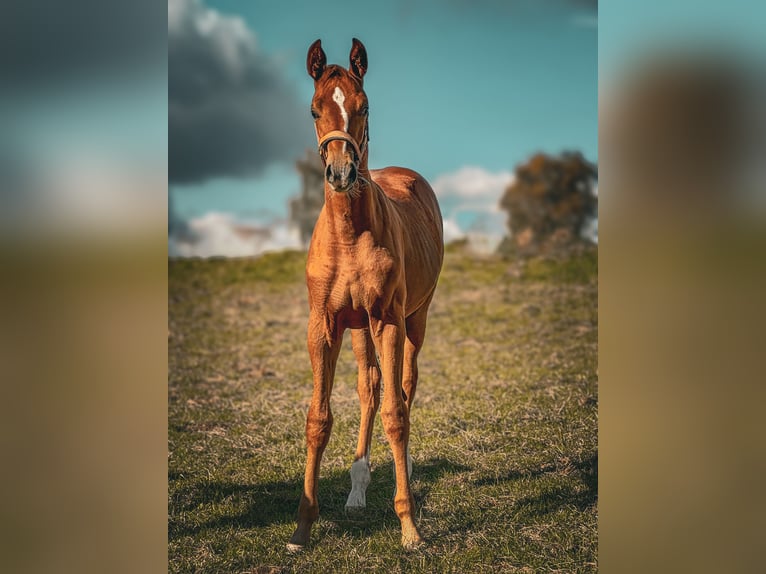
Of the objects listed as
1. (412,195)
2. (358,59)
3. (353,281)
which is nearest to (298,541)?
(353,281)

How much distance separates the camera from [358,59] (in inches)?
169

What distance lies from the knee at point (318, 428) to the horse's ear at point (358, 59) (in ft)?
7.84

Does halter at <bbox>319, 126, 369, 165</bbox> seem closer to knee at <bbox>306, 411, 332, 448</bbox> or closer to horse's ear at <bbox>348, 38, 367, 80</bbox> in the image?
horse's ear at <bbox>348, 38, 367, 80</bbox>

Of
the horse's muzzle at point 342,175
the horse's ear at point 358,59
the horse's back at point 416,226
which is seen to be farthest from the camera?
the horse's back at point 416,226

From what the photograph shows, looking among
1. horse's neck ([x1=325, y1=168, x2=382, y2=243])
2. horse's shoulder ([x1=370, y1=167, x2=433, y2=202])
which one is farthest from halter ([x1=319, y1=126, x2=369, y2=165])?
horse's shoulder ([x1=370, y1=167, x2=433, y2=202])

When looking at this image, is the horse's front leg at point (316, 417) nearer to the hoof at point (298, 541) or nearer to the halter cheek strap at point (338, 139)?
the hoof at point (298, 541)

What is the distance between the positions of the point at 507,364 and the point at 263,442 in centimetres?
454

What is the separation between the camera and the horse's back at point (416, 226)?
5.14m

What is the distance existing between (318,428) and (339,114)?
220 cm

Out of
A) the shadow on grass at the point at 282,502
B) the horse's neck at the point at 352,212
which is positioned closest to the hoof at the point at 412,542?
the shadow on grass at the point at 282,502
